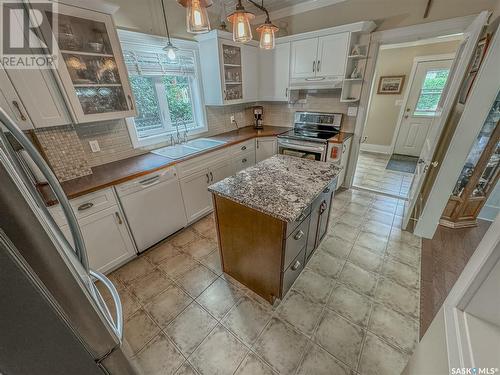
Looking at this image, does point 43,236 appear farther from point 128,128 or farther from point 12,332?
point 128,128

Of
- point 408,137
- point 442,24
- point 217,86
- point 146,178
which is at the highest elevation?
point 442,24

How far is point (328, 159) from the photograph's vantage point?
293 centimetres

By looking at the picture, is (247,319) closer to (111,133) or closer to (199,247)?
(199,247)

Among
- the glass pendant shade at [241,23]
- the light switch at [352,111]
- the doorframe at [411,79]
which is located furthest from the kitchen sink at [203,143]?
the doorframe at [411,79]

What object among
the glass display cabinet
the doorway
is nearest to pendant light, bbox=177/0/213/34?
the glass display cabinet

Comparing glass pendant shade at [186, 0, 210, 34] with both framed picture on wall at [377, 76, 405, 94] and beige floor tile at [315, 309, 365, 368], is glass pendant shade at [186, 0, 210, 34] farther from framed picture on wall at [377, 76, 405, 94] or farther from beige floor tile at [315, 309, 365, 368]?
framed picture on wall at [377, 76, 405, 94]

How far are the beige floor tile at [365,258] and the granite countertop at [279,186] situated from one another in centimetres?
97

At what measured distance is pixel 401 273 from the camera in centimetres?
192

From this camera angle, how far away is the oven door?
9.57 ft

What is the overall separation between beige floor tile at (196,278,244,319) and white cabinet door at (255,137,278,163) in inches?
81.9

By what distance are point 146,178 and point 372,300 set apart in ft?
7.40

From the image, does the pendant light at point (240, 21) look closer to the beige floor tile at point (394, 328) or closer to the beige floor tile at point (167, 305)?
the beige floor tile at point (167, 305)

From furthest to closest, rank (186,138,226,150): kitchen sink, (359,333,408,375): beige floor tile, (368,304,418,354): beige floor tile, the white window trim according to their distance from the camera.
Answer: (186,138,226,150): kitchen sink → the white window trim → (368,304,418,354): beige floor tile → (359,333,408,375): beige floor tile

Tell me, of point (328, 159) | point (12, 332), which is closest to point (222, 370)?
point (12, 332)
